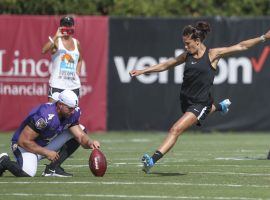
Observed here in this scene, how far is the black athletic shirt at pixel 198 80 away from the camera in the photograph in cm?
1177

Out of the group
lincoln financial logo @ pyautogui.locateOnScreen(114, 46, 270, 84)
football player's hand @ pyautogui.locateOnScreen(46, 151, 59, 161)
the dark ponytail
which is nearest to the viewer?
football player's hand @ pyautogui.locateOnScreen(46, 151, 59, 161)

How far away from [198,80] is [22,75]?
924cm

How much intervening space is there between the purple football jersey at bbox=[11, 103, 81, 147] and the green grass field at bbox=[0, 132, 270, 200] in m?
0.50

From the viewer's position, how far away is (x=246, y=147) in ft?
54.5

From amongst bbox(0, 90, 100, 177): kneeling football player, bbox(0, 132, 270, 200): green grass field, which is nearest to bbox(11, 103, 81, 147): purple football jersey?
bbox(0, 90, 100, 177): kneeling football player

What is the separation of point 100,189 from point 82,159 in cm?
452

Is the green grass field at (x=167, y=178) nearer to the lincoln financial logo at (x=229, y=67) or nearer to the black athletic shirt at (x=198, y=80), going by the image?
the black athletic shirt at (x=198, y=80)

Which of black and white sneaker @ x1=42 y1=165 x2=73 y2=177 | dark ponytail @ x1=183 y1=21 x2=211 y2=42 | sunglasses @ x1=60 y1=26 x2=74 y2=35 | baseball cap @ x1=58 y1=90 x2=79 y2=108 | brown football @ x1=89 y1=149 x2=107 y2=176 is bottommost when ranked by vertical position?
black and white sneaker @ x1=42 y1=165 x2=73 y2=177

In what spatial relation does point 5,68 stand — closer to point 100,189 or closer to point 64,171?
point 64,171

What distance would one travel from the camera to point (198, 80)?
11773mm

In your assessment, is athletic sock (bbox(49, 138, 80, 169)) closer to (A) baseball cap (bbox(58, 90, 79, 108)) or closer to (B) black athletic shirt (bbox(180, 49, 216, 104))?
(A) baseball cap (bbox(58, 90, 79, 108))

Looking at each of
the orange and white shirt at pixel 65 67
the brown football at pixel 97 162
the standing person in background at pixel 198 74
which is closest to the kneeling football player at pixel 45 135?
the brown football at pixel 97 162

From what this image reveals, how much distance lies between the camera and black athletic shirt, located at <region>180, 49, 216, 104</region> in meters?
11.8

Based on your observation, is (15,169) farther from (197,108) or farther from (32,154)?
(197,108)
